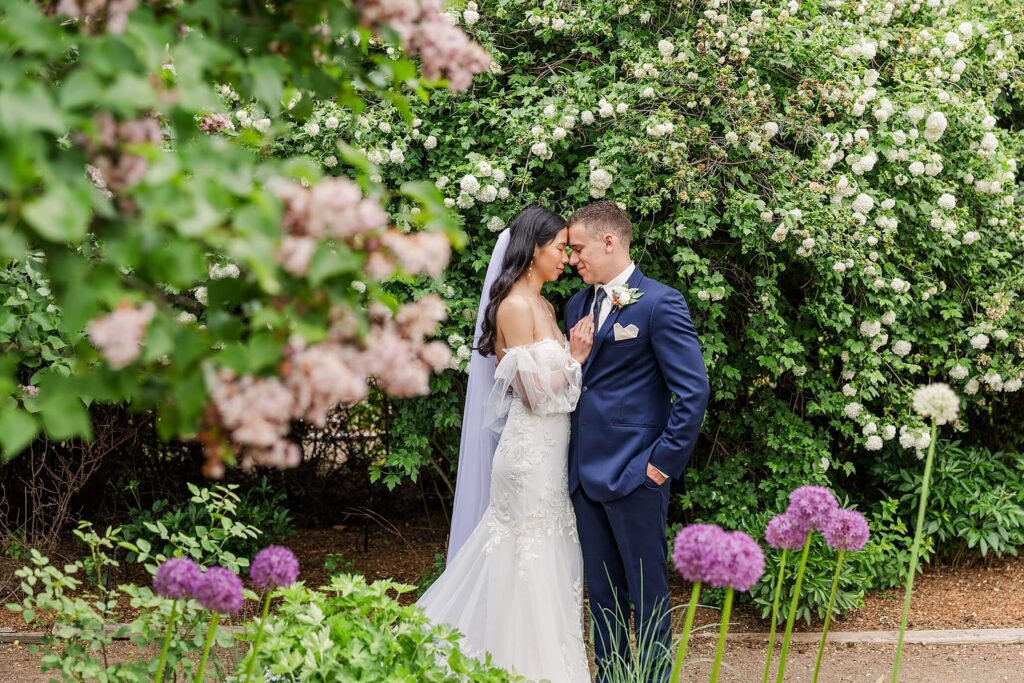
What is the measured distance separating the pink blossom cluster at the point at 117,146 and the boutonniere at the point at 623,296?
A: 278 cm

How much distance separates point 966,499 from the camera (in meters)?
5.82

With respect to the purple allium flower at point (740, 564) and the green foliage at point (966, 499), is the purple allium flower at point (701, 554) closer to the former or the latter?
the purple allium flower at point (740, 564)

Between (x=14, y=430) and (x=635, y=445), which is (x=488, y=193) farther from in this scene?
(x=14, y=430)

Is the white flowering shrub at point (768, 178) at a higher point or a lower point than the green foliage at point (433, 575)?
higher

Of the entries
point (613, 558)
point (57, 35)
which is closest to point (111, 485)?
point (613, 558)

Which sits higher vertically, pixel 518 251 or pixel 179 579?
pixel 518 251

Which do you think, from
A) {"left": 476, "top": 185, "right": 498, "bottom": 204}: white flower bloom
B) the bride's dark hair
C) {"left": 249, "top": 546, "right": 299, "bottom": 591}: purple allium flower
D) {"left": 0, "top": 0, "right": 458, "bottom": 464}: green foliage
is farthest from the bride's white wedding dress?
{"left": 0, "top": 0, "right": 458, "bottom": 464}: green foliage

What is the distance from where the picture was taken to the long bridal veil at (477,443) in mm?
4242

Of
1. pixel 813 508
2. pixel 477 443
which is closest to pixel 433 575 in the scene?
pixel 477 443

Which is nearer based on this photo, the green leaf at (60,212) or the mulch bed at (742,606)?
the green leaf at (60,212)

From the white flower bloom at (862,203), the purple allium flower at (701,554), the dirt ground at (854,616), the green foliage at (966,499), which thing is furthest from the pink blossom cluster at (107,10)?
the green foliage at (966,499)

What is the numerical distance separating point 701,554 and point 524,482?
7.30 ft

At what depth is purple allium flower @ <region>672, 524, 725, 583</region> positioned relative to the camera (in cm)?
178

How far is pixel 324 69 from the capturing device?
164 cm
